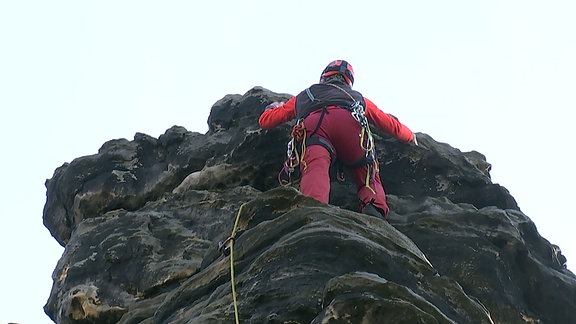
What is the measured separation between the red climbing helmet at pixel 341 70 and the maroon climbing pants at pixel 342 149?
1.31m

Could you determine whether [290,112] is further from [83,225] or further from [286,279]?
[286,279]

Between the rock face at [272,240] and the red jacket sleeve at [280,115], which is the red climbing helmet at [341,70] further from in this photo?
the rock face at [272,240]

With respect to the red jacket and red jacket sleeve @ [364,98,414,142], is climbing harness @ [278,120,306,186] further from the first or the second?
red jacket sleeve @ [364,98,414,142]

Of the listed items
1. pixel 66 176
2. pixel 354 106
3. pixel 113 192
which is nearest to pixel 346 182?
pixel 354 106

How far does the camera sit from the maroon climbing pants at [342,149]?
12695 mm

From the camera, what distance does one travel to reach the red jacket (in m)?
14.0

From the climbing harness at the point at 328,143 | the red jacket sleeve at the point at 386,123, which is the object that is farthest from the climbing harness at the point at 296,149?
the red jacket sleeve at the point at 386,123

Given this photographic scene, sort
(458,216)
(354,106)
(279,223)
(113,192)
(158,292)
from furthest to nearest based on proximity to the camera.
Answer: (113,192) → (354,106) → (458,216) → (158,292) → (279,223)

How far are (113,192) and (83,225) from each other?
92 centimetres

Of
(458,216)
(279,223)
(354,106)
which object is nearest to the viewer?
(279,223)

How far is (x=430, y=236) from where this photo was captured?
11930 millimetres

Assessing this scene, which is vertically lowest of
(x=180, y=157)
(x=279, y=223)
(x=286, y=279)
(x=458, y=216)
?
(x=286, y=279)

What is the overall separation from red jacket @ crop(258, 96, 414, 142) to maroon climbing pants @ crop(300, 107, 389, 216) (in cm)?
73

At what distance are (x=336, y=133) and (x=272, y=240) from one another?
12.3 ft
